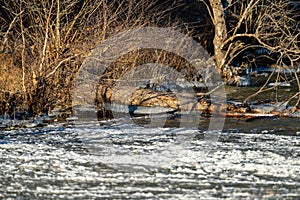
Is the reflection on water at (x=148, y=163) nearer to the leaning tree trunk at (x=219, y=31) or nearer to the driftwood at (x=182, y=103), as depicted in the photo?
the driftwood at (x=182, y=103)

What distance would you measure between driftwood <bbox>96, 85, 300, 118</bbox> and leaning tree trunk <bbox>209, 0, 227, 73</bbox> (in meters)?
4.30

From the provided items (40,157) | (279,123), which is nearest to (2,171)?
(40,157)

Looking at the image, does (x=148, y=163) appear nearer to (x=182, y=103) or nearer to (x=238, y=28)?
(x=182, y=103)

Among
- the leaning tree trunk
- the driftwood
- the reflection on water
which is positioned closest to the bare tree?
the leaning tree trunk

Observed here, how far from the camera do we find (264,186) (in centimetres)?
625

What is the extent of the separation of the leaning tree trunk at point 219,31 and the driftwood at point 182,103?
4.30m

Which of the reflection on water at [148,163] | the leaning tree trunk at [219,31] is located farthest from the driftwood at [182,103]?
the leaning tree trunk at [219,31]

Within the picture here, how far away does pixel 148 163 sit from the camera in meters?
7.28

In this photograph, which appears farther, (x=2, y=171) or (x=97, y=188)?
(x=2, y=171)

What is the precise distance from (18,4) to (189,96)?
417cm

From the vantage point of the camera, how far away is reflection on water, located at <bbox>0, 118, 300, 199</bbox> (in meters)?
6.11

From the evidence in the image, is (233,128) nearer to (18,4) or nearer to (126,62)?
(126,62)

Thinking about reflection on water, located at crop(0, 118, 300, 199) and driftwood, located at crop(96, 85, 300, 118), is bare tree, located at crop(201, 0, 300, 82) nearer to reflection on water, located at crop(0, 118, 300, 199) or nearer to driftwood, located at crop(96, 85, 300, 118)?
driftwood, located at crop(96, 85, 300, 118)

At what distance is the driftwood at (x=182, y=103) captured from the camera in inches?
453
